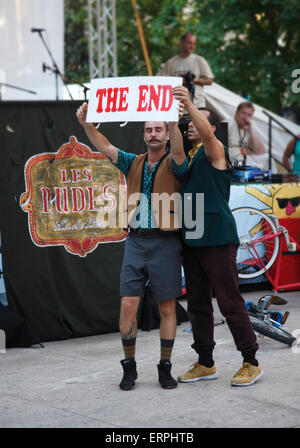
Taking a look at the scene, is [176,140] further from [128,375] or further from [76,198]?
[76,198]

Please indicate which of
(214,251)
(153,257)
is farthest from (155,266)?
(214,251)

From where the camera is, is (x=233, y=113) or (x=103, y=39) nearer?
(x=103, y=39)

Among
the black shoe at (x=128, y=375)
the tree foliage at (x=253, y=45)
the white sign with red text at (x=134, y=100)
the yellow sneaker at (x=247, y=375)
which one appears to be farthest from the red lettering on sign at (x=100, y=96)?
the tree foliage at (x=253, y=45)

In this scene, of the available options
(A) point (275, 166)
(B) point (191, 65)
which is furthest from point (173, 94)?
(A) point (275, 166)

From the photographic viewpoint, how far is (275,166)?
43.9ft

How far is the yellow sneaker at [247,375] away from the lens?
5070 mm

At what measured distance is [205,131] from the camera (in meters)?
4.77

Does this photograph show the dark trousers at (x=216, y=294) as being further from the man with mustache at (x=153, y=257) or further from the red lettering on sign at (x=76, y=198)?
the red lettering on sign at (x=76, y=198)

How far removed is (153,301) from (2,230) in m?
1.59

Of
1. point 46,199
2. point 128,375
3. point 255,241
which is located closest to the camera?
point 128,375

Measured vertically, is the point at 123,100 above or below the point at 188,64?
below

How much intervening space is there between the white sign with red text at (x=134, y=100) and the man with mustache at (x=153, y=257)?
0.39 ft

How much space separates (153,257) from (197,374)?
2.96 feet

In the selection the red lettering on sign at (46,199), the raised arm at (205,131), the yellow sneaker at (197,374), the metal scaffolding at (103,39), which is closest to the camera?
the raised arm at (205,131)
